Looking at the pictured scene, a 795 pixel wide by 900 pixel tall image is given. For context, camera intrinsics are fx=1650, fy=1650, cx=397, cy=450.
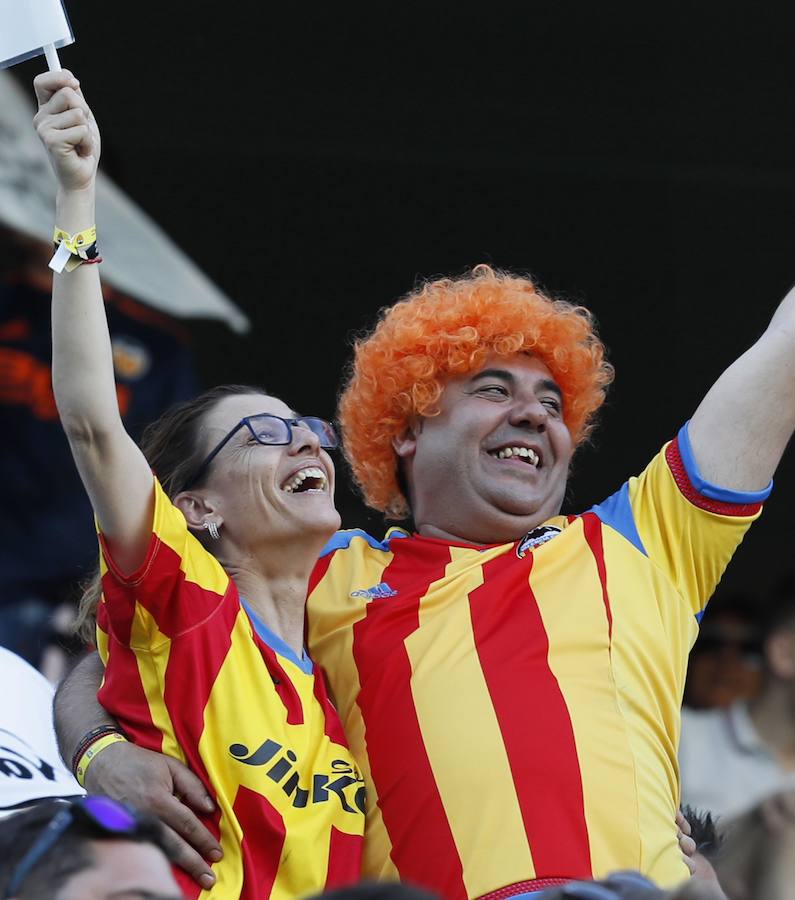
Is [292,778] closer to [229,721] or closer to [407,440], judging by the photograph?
[229,721]

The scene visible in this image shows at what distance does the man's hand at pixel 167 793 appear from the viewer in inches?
109

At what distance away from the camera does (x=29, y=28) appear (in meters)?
2.87

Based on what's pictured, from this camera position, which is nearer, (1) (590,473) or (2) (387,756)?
(2) (387,756)

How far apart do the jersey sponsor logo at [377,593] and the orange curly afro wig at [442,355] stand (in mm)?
524

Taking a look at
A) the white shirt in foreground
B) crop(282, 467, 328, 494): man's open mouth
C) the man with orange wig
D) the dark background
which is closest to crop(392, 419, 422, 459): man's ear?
the man with orange wig

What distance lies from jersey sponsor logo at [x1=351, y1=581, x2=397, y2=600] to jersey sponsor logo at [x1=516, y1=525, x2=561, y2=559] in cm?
27

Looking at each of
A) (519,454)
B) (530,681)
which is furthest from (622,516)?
(530,681)

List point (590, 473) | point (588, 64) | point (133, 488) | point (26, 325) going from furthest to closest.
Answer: point (590, 473) < point (588, 64) < point (26, 325) < point (133, 488)

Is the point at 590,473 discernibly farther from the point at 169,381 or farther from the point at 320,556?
the point at 320,556

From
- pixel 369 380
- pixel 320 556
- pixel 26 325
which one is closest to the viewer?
pixel 320 556

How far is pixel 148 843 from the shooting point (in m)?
2.13

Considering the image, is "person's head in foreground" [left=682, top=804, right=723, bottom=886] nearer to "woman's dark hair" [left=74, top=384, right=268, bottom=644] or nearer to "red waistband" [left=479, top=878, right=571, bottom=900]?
"red waistband" [left=479, top=878, right=571, bottom=900]

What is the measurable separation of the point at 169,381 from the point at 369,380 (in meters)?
2.28

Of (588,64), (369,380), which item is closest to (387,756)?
(369,380)
